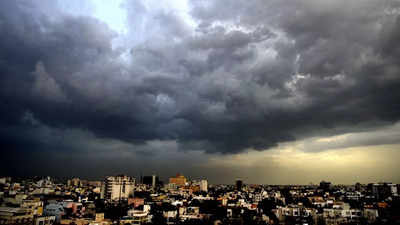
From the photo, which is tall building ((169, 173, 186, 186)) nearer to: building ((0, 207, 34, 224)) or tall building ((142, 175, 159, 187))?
tall building ((142, 175, 159, 187))

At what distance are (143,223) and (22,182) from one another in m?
24.1

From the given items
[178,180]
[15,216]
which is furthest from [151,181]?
[15,216]

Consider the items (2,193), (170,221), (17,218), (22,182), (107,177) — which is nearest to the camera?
(17,218)

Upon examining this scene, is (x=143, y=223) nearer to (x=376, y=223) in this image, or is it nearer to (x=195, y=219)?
(x=195, y=219)

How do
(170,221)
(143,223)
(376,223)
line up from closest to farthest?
(376,223)
(143,223)
(170,221)

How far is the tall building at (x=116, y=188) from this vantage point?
69.9m

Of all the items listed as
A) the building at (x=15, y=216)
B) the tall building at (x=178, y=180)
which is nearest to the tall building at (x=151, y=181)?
the tall building at (x=178, y=180)

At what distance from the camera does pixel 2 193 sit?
33.1 m

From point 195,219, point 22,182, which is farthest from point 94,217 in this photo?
point 22,182

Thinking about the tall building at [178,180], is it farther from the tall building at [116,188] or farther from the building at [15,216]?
the building at [15,216]

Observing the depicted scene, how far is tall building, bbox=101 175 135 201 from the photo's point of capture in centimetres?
6986

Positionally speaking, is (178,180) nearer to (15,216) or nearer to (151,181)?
(151,181)

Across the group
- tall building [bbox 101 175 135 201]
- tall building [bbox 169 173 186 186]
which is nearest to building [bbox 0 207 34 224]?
tall building [bbox 101 175 135 201]

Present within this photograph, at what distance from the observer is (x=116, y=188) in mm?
70875
